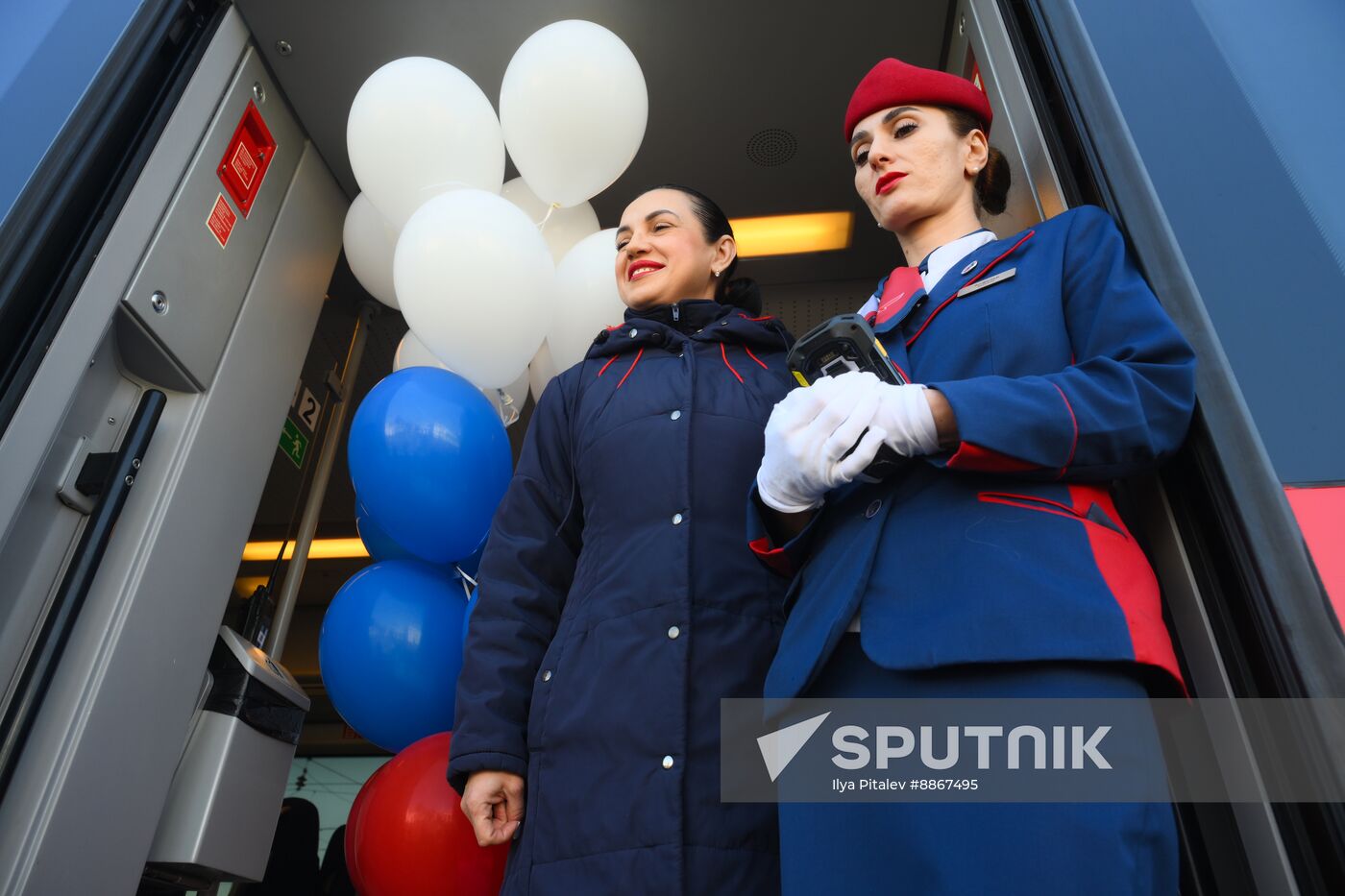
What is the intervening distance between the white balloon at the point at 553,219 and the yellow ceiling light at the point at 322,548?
151 inches

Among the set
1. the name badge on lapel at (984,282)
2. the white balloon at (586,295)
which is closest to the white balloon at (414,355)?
the white balloon at (586,295)

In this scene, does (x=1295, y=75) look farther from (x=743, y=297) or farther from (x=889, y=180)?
(x=743, y=297)

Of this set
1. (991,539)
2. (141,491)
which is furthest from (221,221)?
(991,539)

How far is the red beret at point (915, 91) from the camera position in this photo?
56.7 inches

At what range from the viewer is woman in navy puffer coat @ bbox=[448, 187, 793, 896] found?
1.09 m

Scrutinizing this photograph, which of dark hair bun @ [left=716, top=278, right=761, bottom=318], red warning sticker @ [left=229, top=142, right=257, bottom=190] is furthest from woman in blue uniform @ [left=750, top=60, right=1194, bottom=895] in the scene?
red warning sticker @ [left=229, top=142, right=257, bottom=190]

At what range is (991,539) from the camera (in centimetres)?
90

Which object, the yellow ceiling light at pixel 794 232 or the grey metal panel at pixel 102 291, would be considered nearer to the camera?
the grey metal panel at pixel 102 291

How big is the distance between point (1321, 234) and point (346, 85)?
2224 mm

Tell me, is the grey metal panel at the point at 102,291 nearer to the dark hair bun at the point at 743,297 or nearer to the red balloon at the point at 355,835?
the red balloon at the point at 355,835

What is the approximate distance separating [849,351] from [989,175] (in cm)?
69

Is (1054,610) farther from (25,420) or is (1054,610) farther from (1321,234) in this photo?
(25,420)

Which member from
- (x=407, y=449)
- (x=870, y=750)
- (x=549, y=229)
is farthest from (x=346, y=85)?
(x=870, y=750)

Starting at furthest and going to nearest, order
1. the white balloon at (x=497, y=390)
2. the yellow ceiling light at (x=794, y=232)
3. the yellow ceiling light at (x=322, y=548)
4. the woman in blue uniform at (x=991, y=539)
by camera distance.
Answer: the yellow ceiling light at (x=322, y=548) → the yellow ceiling light at (x=794, y=232) → the white balloon at (x=497, y=390) → the woman in blue uniform at (x=991, y=539)
